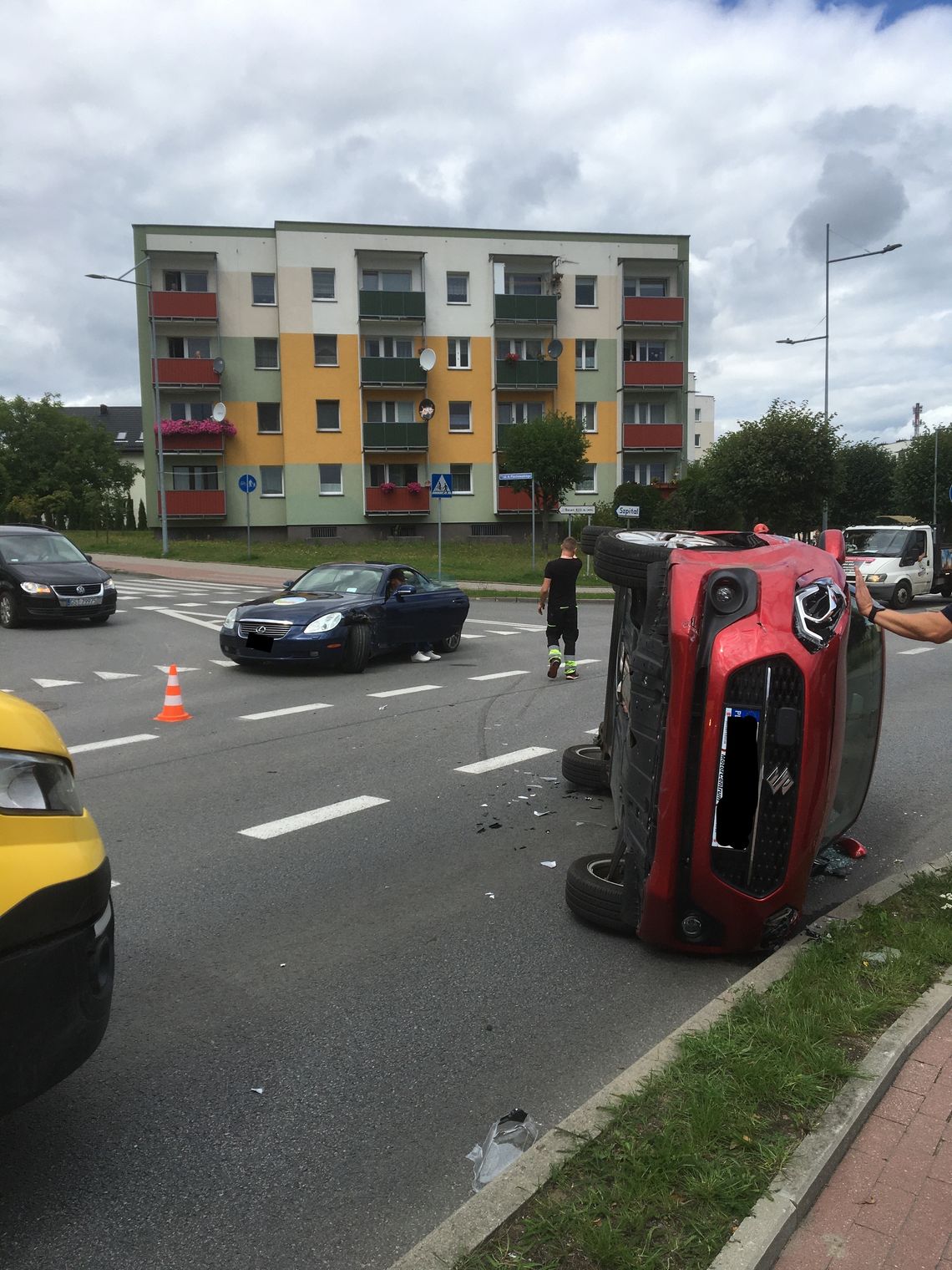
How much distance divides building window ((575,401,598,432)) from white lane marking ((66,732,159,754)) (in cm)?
4115

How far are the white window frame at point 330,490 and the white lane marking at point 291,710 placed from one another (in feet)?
119

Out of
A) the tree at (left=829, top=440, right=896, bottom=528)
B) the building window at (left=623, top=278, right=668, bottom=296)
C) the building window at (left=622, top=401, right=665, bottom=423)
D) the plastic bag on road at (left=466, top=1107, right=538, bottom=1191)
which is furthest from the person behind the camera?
the tree at (left=829, top=440, right=896, bottom=528)

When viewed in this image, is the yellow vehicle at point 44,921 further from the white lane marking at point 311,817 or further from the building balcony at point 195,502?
the building balcony at point 195,502

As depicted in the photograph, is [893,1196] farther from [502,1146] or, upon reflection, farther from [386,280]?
[386,280]

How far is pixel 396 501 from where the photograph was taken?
150 feet

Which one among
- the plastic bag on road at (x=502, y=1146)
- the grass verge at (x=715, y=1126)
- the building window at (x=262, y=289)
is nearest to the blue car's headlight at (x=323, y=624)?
the grass verge at (x=715, y=1126)

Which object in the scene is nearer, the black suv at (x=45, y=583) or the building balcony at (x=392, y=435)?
the black suv at (x=45, y=583)

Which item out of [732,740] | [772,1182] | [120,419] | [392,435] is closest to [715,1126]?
[772,1182]

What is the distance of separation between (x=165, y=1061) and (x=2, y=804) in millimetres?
1432

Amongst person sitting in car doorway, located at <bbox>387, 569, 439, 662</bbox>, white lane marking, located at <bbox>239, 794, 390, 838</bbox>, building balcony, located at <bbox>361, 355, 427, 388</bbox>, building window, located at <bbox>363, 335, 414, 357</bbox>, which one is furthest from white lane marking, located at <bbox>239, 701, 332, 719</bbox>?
building window, located at <bbox>363, 335, 414, 357</bbox>

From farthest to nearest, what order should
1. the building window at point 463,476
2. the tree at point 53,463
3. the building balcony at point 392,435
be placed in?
1. the tree at point 53,463
2. the building window at point 463,476
3. the building balcony at point 392,435

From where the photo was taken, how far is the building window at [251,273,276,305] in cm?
4438

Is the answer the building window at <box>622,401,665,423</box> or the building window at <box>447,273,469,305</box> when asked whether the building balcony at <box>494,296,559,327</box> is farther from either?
the building window at <box>622,401,665,423</box>

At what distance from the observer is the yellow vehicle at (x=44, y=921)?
2262 millimetres
